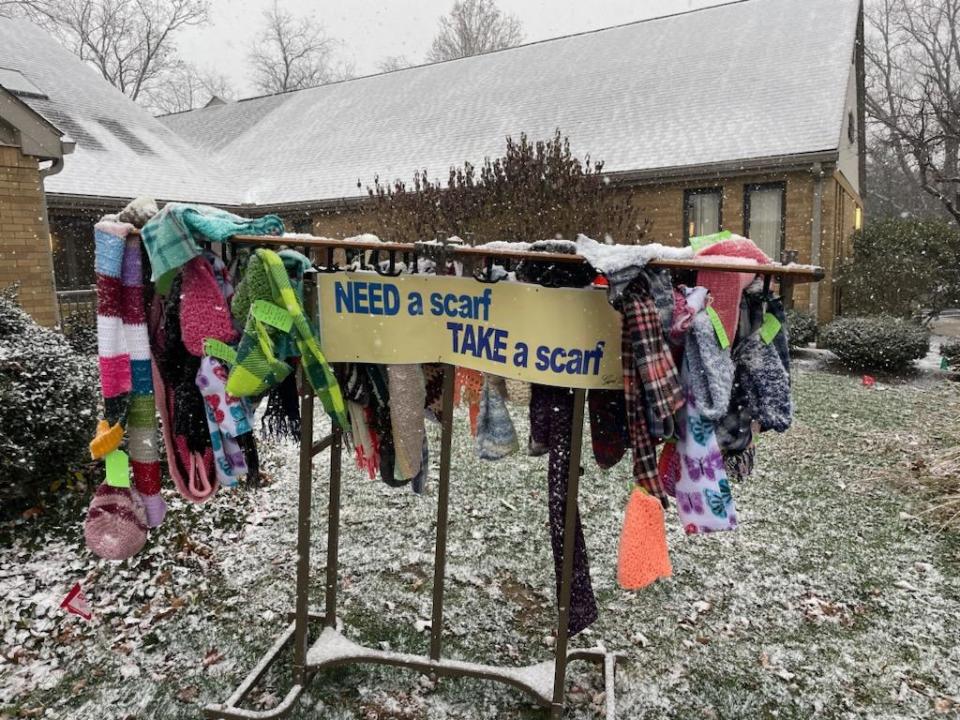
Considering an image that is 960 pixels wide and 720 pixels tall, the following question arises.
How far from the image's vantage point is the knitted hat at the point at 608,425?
8.61 ft

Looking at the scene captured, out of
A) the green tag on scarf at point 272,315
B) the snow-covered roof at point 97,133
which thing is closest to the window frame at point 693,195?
the snow-covered roof at point 97,133

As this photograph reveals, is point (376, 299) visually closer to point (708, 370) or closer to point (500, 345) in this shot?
point (500, 345)

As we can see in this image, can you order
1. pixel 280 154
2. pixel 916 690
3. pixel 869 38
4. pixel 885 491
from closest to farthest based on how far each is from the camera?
pixel 916 690 < pixel 885 491 < pixel 280 154 < pixel 869 38

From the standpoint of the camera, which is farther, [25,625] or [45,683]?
[25,625]

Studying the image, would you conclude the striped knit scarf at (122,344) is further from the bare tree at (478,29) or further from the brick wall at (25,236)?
the bare tree at (478,29)

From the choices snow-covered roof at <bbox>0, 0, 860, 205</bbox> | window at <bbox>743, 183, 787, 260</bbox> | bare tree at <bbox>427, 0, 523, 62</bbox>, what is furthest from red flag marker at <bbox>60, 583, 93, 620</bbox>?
bare tree at <bbox>427, 0, 523, 62</bbox>

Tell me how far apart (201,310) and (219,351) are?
0.18 meters

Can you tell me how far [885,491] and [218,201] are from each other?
1574 cm

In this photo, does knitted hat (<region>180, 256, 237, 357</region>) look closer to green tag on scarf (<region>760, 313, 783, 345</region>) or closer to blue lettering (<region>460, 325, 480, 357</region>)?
blue lettering (<region>460, 325, 480, 357</region>)

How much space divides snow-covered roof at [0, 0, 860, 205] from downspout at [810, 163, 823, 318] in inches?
20.9

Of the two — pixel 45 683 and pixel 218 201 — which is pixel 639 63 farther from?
pixel 45 683

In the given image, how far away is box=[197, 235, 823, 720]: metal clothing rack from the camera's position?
2.41 meters

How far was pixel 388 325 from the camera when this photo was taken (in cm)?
255

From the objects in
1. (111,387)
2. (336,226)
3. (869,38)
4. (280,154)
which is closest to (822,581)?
(111,387)
